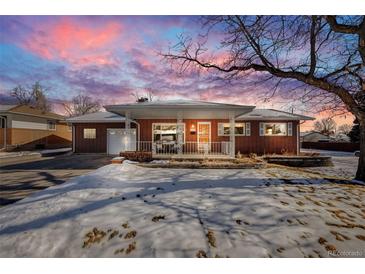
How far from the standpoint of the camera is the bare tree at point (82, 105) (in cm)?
3791

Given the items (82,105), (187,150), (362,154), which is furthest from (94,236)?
(82,105)

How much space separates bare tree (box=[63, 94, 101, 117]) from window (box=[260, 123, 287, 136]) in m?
34.7

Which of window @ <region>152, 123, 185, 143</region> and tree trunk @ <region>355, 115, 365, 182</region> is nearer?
tree trunk @ <region>355, 115, 365, 182</region>

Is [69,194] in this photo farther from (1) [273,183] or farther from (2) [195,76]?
(2) [195,76]

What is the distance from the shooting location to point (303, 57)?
22.5 ft

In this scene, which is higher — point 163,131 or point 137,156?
point 163,131

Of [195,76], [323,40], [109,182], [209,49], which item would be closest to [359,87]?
[323,40]

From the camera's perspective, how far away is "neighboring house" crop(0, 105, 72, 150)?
55.2 ft

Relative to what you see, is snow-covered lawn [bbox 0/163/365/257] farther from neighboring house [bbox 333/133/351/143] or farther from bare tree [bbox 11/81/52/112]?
bare tree [bbox 11/81/52/112]

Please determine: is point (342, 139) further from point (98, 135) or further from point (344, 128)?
point (98, 135)

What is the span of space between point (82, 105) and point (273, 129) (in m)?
38.2

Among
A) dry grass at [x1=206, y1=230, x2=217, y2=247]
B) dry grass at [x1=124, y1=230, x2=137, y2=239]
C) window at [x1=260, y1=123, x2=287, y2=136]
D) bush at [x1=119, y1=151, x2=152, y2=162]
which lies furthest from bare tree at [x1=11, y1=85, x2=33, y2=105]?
dry grass at [x1=206, y1=230, x2=217, y2=247]

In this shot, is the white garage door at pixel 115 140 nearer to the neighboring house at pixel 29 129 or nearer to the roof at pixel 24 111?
the neighboring house at pixel 29 129

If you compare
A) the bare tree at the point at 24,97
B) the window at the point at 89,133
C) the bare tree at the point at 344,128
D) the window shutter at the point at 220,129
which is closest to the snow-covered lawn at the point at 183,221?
the window shutter at the point at 220,129
